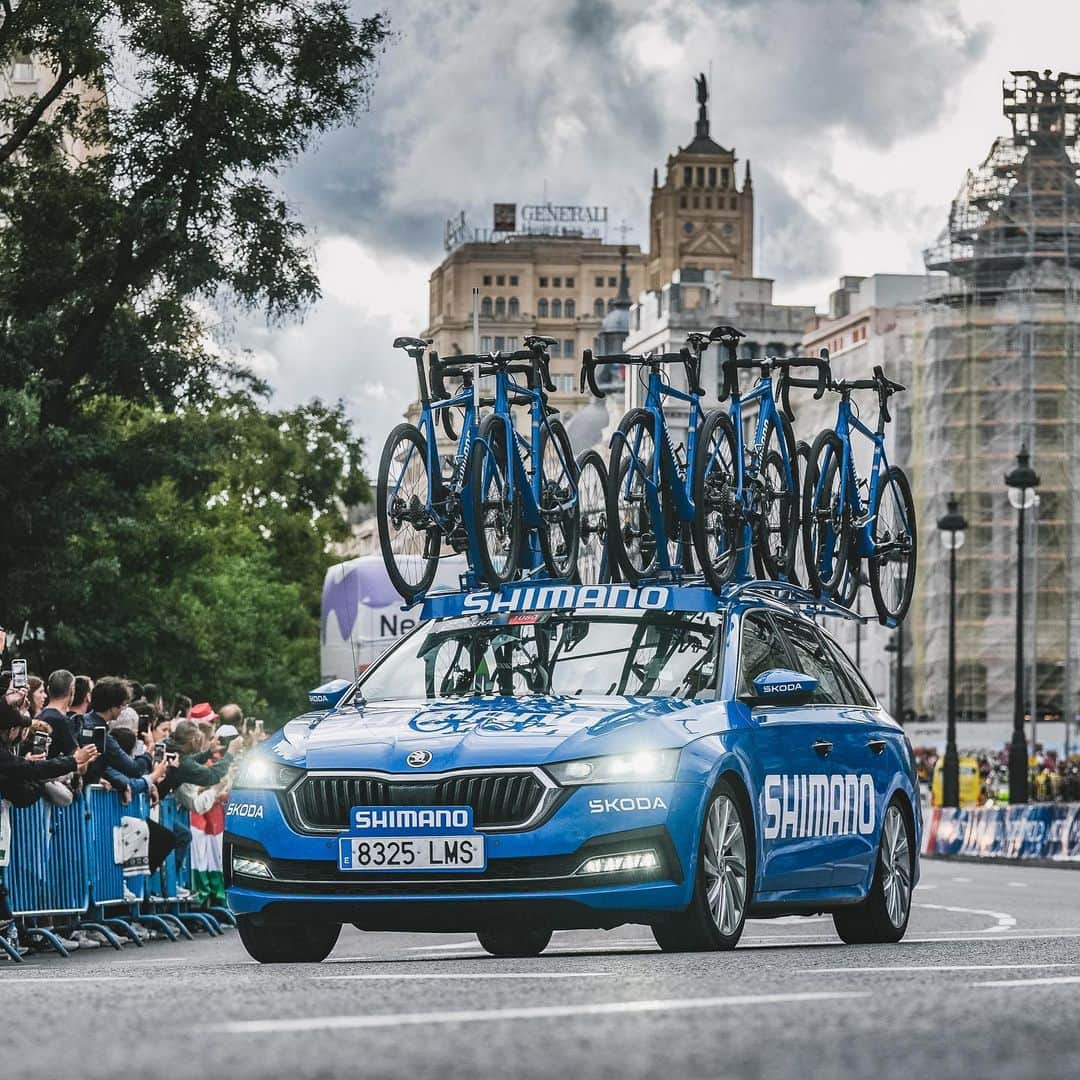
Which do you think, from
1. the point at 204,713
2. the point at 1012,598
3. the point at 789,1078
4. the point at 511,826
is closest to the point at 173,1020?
the point at 789,1078

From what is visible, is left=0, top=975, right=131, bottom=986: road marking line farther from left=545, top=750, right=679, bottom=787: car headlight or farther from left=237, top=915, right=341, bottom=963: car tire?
left=545, top=750, right=679, bottom=787: car headlight

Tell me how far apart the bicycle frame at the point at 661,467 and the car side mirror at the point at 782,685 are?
2653mm

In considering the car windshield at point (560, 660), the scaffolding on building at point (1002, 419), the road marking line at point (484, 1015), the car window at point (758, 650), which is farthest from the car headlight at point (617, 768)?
the scaffolding on building at point (1002, 419)

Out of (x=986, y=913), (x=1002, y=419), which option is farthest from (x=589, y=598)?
(x=1002, y=419)

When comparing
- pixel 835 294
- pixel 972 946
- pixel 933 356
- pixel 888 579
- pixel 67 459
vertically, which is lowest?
pixel 972 946

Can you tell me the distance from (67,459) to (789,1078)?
84.8 feet

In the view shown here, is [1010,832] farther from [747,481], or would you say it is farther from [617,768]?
[617,768]

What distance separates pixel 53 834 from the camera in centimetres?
1612

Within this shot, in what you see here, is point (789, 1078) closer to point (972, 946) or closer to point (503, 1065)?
point (503, 1065)

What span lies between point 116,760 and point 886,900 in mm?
6088

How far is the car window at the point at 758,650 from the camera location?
39.4 feet

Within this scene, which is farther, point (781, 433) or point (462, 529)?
point (781, 433)

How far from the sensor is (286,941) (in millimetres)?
11234

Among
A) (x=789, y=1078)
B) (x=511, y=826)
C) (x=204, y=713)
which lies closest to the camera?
(x=789, y=1078)
